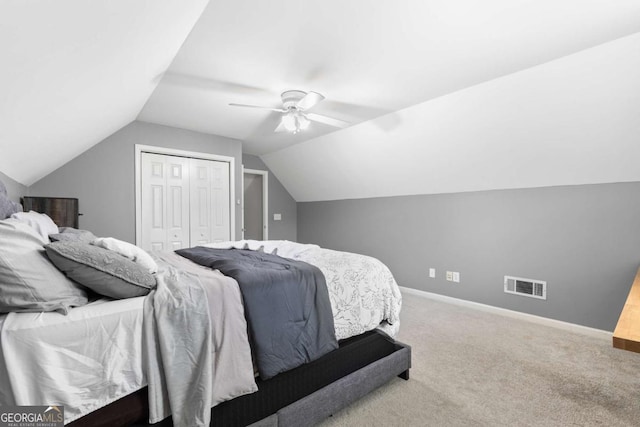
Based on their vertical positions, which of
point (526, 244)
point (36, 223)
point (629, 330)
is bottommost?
point (629, 330)

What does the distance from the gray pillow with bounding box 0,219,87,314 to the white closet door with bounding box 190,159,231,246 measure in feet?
10.1

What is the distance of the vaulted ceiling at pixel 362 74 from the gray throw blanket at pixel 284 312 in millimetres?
1336

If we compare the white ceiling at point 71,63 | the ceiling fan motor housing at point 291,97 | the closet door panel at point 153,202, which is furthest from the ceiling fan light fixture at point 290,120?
the closet door panel at point 153,202

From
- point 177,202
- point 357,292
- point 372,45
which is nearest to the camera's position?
point 357,292

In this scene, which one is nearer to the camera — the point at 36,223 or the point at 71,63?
the point at 71,63

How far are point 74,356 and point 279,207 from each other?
5167 millimetres

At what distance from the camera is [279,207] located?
6.11 meters

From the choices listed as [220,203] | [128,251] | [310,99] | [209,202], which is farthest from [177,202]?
[128,251]

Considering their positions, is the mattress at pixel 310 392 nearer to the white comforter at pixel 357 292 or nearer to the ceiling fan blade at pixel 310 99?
the white comforter at pixel 357 292

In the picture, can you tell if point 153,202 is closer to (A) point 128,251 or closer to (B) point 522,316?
(A) point 128,251

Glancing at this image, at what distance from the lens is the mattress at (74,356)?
2.93 feet

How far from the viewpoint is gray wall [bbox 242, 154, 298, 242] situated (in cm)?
578

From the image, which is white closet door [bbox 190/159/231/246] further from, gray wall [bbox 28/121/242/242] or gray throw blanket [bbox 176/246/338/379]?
gray throw blanket [bbox 176/246/338/379]

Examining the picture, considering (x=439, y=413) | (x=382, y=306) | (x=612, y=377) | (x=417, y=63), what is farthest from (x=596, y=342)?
(x=417, y=63)
